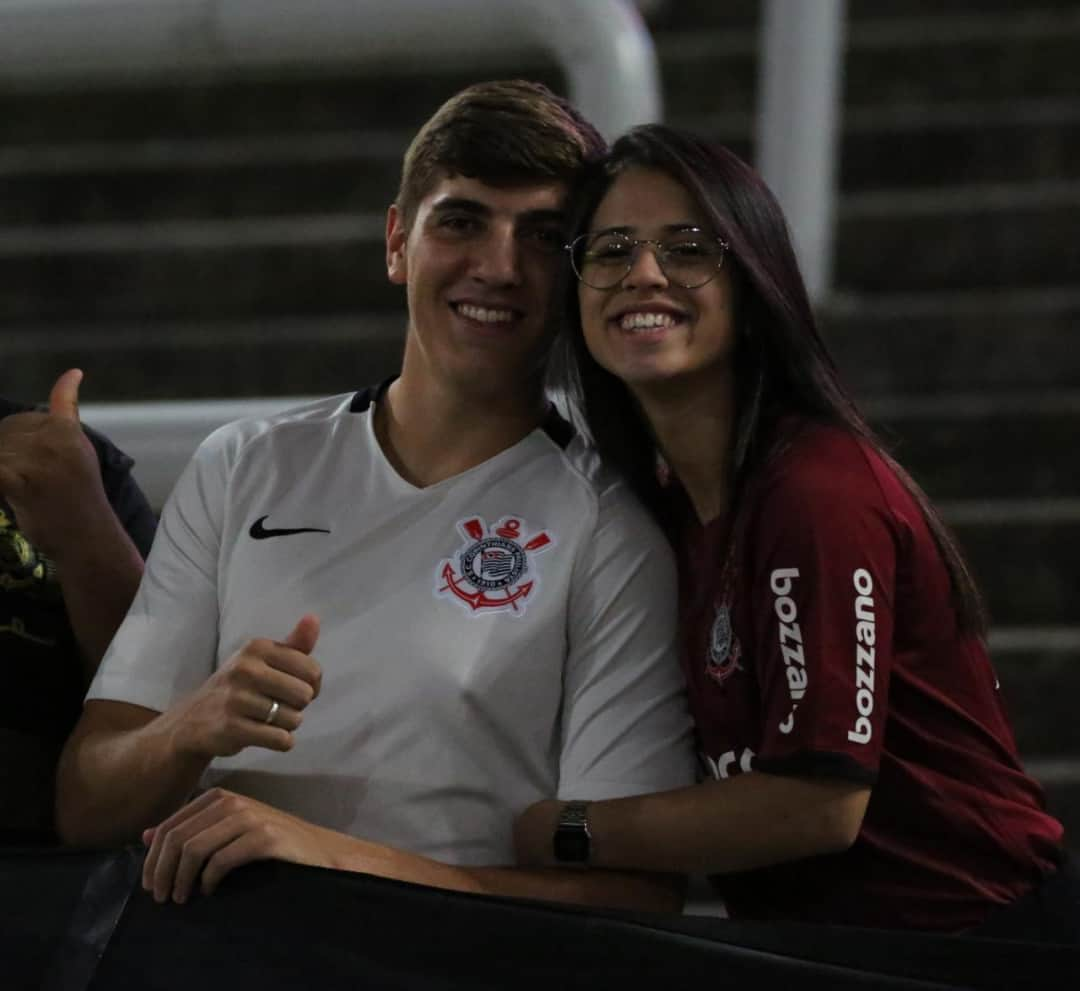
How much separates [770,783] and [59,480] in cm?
76

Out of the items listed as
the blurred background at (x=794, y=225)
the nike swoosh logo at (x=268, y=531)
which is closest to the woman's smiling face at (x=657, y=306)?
the nike swoosh logo at (x=268, y=531)

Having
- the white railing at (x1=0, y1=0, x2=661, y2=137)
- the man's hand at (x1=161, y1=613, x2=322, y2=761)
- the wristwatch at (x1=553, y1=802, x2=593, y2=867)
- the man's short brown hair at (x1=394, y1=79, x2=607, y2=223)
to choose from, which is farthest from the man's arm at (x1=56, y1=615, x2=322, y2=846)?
the white railing at (x1=0, y1=0, x2=661, y2=137)

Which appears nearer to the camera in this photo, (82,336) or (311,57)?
(311,57)

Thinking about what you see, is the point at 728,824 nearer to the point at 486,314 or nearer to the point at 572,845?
the point at 572,845

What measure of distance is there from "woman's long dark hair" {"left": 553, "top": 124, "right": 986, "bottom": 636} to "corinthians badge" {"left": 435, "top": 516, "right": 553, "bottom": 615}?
0.21 meters

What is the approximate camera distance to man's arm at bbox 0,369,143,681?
1.94 m

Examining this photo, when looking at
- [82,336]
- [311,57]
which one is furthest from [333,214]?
[311,57]

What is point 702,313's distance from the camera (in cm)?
179

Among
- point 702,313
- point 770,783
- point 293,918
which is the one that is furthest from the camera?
point 702,313

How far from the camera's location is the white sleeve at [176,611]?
74.2 inches

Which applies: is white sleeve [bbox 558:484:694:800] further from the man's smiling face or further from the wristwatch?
the man's smiling face

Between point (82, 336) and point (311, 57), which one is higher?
point (311, 57)

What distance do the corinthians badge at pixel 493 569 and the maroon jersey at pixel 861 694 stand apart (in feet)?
0.53

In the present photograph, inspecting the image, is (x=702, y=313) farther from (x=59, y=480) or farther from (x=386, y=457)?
(x=59, y=480)
